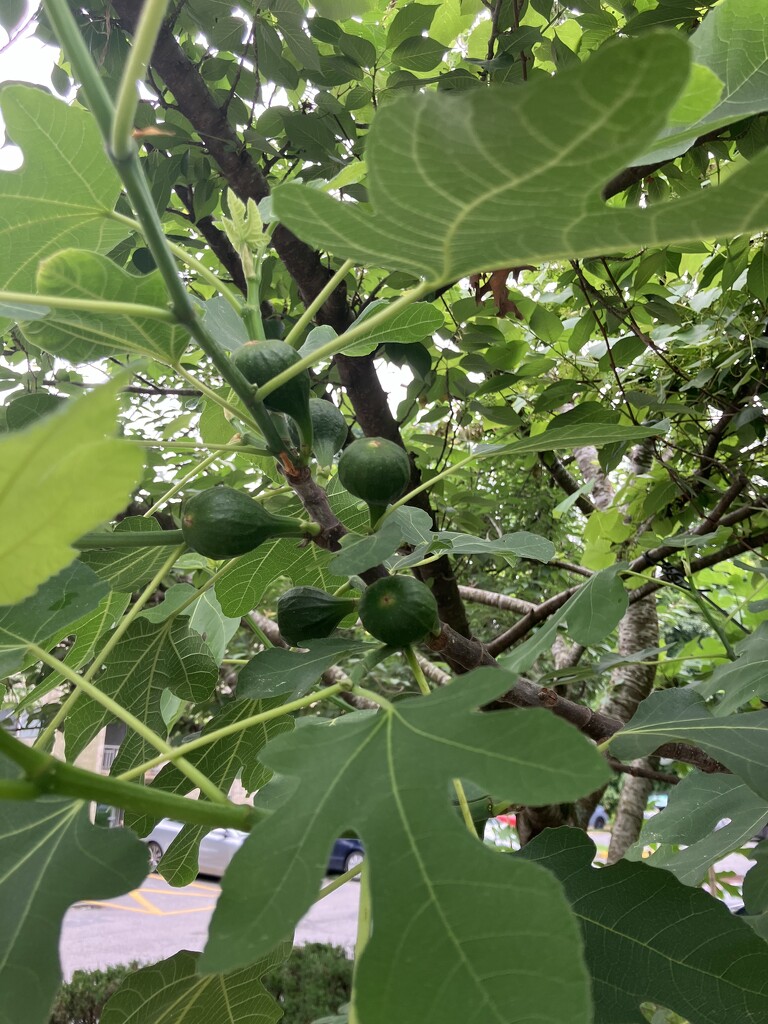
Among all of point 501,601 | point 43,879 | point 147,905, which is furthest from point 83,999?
point 147,905

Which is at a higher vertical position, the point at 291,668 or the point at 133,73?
the point at 133,73

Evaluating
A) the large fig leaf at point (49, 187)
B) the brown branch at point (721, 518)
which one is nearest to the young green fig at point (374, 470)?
the large fig leaf at point (49, 187)

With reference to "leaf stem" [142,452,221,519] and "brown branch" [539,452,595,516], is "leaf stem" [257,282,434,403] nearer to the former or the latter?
"leaf stem" [142,452,221,519]

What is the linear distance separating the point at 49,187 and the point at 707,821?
1024mm

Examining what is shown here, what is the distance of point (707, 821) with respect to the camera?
94 centimetres

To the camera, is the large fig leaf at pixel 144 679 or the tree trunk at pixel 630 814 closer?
the large fig leaf at pixel 144 679

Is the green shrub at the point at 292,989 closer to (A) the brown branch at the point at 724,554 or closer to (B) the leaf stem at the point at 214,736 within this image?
(A) the brown branch at the point at 724,554

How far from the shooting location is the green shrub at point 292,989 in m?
4.30

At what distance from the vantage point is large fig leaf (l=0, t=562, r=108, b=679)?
2.28 feet

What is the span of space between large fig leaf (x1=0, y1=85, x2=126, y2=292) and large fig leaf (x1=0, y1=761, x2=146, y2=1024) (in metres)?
0.50

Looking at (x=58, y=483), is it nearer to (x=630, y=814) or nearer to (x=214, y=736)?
(x=214, y=736)

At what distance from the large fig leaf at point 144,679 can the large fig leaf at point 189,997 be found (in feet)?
0.74

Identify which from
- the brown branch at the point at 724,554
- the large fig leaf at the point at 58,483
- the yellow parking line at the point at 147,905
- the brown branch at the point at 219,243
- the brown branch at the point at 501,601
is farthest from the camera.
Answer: the yellow parking line at the point at 147,905

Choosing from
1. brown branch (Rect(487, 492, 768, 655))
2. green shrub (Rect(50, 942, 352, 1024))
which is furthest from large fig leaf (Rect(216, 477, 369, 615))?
green shrub (Rect(50, 942, 352, 1024))
